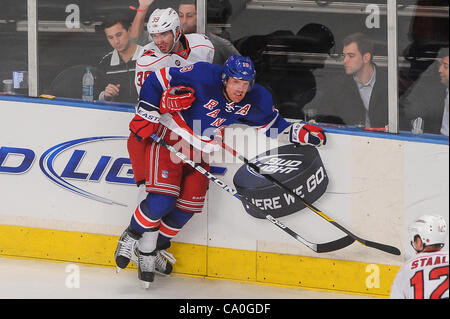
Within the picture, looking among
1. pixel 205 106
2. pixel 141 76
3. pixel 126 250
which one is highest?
pixel 141 76

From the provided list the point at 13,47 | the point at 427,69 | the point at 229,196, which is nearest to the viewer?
the point at 427,69

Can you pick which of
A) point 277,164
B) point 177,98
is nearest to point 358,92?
point 277,164

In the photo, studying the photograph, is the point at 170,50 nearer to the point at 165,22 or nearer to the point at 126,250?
the point at 165,22

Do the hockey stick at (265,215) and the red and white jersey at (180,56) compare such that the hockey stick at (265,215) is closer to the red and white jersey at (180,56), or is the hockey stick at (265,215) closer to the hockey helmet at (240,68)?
the red and white jersey at (180,56)

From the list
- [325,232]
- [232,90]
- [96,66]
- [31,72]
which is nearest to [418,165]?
[325,232]

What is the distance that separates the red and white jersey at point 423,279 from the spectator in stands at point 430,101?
690 mm

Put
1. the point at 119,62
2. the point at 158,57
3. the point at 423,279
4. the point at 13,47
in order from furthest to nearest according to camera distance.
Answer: the point at 13,47
the point at 119,62
the point at 158,57
the point at 423,279

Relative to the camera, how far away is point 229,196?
4.54 metres

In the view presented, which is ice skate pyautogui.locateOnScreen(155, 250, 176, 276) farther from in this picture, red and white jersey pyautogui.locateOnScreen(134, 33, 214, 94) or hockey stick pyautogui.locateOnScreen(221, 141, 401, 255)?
red and white jersey pyautogui.locateOnScreen(134, 33, 214, 94)

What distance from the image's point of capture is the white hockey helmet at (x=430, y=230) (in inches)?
143

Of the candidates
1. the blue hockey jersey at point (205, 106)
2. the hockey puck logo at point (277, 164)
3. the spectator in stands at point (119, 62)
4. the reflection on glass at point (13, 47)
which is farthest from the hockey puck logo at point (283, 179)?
the reflection on glass at point (13, 47)

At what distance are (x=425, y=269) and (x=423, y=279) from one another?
0.04 meters

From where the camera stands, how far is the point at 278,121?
4359mm

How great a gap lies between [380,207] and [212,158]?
81 cm
